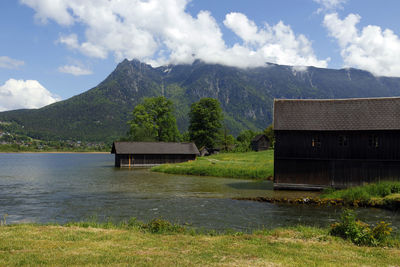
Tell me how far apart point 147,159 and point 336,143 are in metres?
45.7

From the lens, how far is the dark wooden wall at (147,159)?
69625 mm

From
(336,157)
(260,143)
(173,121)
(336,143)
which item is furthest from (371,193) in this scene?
(260,143)

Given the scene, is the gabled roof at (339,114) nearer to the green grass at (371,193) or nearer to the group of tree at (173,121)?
the green grass at (371,193)

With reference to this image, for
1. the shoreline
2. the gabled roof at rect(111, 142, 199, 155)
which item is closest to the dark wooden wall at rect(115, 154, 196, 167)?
the gabled roof at rect(111, 142, 199, 155)

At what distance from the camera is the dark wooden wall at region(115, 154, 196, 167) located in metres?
69.6

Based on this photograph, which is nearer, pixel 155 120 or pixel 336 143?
pixel 336 143

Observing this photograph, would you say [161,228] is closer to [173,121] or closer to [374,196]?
[374,196]

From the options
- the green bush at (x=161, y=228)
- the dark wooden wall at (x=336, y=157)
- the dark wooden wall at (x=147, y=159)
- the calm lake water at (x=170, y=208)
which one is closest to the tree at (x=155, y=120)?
the dark wooden wall at (x=147, y=159)

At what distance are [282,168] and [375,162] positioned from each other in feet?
27.5

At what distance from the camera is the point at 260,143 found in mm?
103250

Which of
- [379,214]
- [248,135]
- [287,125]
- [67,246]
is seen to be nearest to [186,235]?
[67,246]

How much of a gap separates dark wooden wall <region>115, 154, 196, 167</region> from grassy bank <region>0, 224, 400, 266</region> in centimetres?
5579

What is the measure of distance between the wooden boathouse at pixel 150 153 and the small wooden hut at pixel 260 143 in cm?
3413

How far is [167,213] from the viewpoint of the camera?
21750mm
